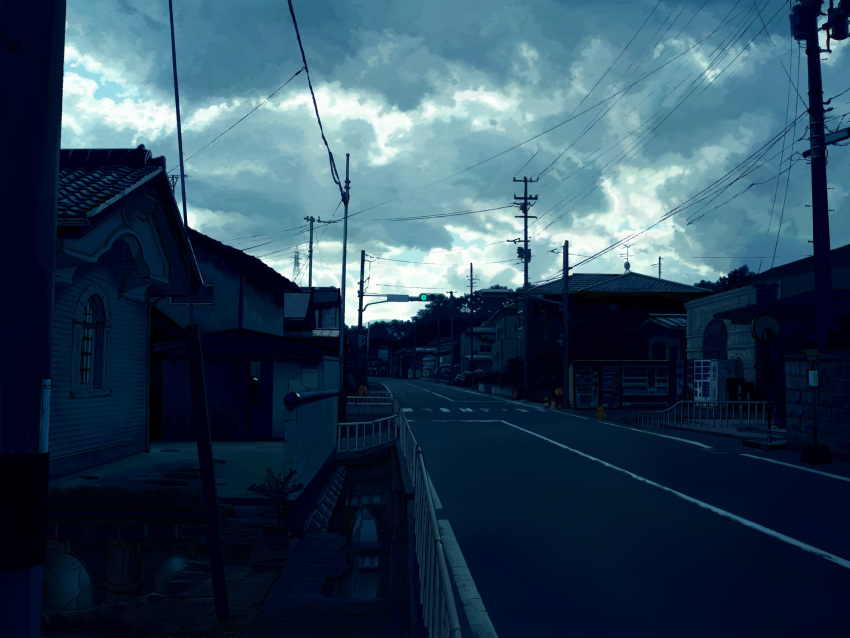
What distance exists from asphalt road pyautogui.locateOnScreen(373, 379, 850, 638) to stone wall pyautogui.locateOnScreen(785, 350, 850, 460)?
0.84 metres

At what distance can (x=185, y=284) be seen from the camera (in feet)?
53.5

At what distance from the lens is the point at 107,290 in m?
14.9

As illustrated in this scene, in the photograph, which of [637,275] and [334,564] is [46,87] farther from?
[637,275]

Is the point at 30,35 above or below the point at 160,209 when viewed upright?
below

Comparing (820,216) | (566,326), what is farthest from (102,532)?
(566,326)

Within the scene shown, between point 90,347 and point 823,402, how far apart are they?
53.8ft

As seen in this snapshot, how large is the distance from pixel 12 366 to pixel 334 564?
6460mm

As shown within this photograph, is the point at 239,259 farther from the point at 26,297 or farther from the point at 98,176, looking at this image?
the point at 26,297

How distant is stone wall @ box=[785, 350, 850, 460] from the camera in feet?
48.7

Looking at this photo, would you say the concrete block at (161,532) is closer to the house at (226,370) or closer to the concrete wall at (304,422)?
the concrete wall at (304,422)

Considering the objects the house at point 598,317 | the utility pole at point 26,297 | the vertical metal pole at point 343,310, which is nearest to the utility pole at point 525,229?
the house at point 598,317

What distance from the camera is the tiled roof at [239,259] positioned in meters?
22.9

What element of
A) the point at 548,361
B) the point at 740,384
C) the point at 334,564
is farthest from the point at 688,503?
the point at 548,361

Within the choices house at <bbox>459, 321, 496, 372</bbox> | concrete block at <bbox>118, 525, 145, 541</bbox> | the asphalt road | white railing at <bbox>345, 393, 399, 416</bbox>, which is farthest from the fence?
house at <bbox>459, 321, 496, 372</bbox>
